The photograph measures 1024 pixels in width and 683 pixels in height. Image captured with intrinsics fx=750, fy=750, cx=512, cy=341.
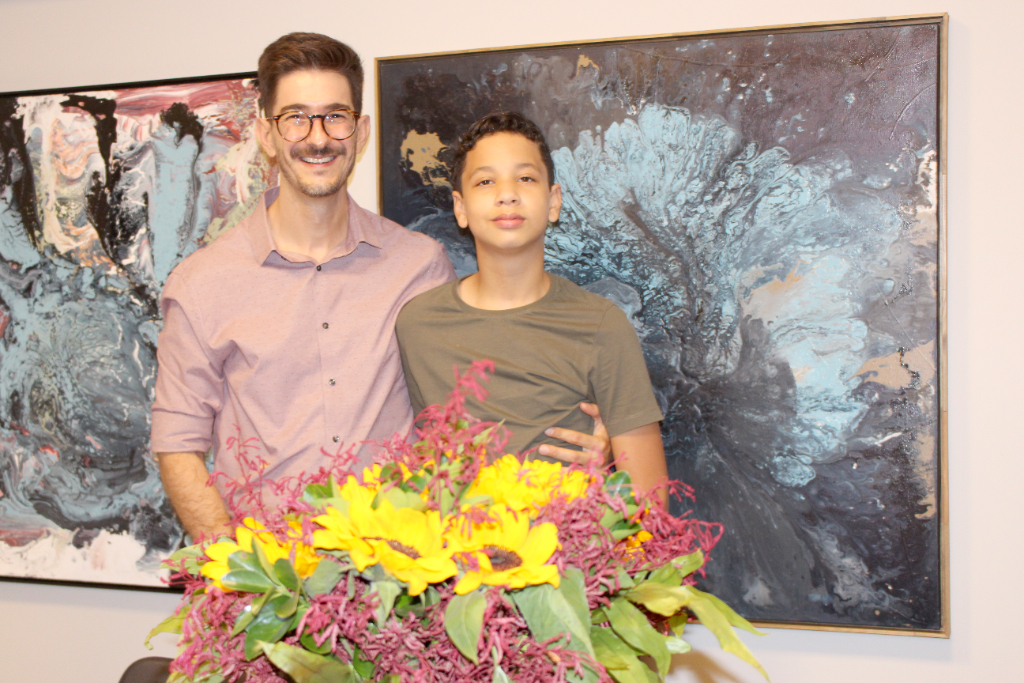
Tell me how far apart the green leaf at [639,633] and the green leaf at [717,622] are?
0.05 m

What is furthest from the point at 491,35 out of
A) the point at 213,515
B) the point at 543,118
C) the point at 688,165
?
the point at 213,515

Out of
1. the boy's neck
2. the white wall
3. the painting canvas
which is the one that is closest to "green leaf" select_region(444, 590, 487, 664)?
the boy's neck

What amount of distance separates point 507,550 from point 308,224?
1140 mm

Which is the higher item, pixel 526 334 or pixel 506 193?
pixel 506 193

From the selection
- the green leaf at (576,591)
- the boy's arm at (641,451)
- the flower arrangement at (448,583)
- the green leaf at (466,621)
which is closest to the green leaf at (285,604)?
the flower arrangement at (448,583)

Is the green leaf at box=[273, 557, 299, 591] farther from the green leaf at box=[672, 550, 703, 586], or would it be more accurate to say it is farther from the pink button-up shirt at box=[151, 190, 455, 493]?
the pink button-up shirt at box=[151, 190, 455, 493]

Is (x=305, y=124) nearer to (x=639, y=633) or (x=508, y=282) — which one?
(x=508, y=282)

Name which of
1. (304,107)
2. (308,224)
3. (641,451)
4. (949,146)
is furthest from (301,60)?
(949,146)

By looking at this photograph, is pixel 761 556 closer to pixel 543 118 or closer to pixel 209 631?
pixel 543 118

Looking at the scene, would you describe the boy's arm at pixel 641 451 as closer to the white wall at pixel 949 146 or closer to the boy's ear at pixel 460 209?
the boy's ear at pixel 460 209

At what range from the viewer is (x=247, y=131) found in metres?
1.99

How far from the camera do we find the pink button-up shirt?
1608 mm

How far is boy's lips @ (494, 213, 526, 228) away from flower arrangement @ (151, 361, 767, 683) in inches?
27.3

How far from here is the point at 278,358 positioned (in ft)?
5.28
